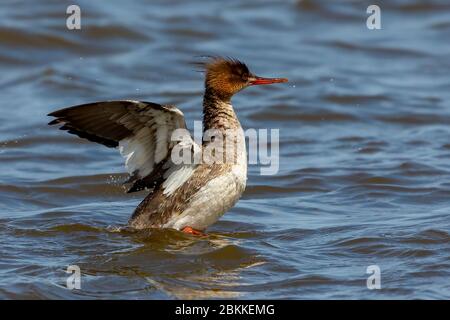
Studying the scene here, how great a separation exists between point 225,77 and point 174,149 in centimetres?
101

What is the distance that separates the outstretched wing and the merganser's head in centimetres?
83

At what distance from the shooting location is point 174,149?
822cm

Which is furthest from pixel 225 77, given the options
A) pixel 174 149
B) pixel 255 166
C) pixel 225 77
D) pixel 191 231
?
pixel 255 166

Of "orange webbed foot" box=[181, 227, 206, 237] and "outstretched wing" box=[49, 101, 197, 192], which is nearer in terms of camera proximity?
"outstretched wing" box=[49, 101, 197, 192]

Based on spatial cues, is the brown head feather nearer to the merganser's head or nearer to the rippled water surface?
the merganser's head

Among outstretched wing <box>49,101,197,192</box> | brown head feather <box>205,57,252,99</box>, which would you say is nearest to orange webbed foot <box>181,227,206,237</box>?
outstretched wing <box>49,101,197,192</box>

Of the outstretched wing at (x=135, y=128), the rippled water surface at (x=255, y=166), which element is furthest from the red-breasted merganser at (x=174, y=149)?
the rippled water surface at (x=255, y=166)

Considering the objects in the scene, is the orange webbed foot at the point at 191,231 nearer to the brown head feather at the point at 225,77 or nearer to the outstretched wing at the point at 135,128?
the outstretched wing at the point at 135,128

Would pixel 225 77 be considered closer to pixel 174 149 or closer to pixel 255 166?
pixel 174 149

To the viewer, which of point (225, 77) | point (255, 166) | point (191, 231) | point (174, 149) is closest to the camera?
point (174, 149)

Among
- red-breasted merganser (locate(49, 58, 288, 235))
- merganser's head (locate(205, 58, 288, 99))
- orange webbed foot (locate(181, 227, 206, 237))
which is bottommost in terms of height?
orange webbed foot (locate(181, 227, 206, 237))

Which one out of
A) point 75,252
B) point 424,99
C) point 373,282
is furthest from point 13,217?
point 424,99

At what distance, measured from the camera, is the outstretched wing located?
7.74 meters
